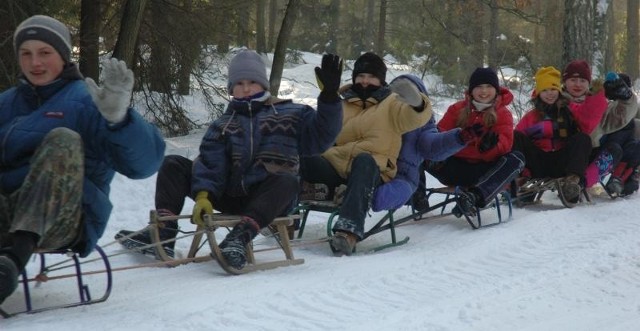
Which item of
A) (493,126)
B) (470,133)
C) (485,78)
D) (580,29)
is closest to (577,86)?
(485,78)

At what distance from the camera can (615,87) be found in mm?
7684

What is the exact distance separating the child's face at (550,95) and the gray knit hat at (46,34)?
5029 millimetres

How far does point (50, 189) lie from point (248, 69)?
6.24 ft

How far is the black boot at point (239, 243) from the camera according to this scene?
4.39 meters

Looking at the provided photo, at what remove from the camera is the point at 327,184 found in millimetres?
5891

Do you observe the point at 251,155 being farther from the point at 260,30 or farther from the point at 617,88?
the point at 260,30

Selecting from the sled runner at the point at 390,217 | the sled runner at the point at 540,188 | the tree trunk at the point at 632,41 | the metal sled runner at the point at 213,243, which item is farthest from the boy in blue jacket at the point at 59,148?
the tree trunk at the point at 632,41

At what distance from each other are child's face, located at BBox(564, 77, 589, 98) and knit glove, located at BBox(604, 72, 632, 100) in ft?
0.64

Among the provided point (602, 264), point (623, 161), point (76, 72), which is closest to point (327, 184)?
point (602, 264)

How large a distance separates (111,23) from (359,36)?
16850 millimetres

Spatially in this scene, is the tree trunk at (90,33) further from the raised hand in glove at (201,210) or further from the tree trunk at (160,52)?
the raised hand in glove at (201,210)

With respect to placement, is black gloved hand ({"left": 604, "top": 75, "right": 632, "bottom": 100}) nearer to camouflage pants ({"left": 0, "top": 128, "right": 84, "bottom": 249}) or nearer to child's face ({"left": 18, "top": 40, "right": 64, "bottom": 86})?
child's face ({"left": 18, "top": 40, "right": 64, "bottom": 86})

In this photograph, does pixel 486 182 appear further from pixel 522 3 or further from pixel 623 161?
pixel 522 3

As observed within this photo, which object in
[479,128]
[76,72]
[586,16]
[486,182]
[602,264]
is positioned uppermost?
[586,16]
